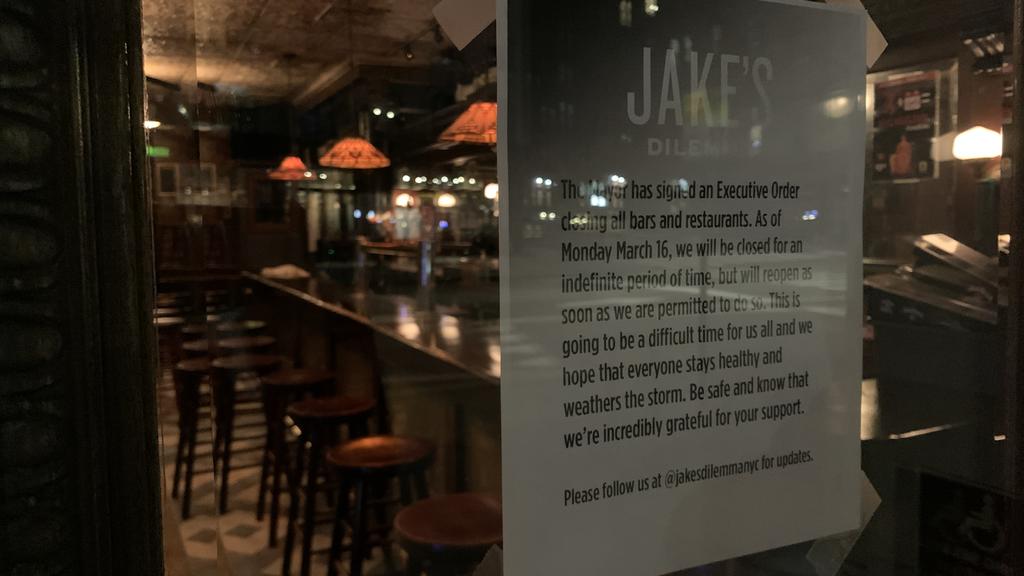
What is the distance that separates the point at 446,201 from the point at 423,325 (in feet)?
18.3

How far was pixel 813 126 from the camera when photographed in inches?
46.9

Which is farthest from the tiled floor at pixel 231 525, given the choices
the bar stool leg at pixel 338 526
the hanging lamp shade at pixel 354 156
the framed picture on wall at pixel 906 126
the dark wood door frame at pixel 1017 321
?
the hanging lamp shade at pixel 354 156

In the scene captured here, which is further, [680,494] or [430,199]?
[430,199]

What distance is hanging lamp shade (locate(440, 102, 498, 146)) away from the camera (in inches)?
41.9

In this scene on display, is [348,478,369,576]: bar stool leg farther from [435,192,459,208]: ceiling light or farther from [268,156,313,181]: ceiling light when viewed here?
[435,192,459,208]: ceiling light

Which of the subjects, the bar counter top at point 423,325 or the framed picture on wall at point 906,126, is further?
the bar counter top at point 423,325

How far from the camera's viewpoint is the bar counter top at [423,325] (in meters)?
2.36

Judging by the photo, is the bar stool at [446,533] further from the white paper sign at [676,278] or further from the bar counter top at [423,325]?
the white paper sign at [676,278]

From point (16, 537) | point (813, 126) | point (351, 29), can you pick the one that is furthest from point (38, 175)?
point (351, 29)

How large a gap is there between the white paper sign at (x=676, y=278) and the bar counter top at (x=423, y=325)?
0.47 meters

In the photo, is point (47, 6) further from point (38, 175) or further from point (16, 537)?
point (16, 537)

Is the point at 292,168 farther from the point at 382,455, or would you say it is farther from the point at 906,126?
the point at 906,126

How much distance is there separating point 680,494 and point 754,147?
525mm

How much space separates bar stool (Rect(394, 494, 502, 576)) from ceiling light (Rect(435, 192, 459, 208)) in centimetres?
→ 684
